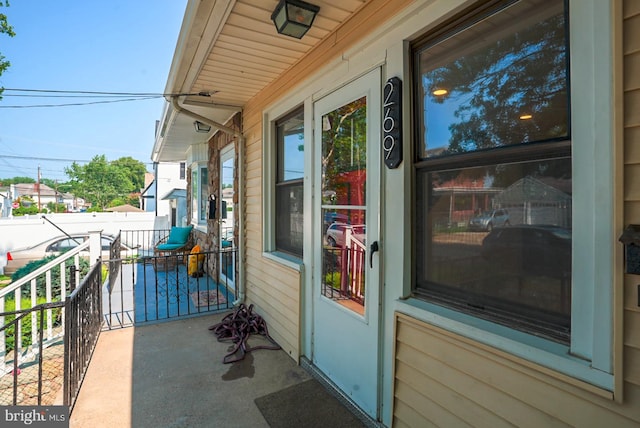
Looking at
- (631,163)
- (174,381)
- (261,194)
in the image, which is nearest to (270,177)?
(261,194)

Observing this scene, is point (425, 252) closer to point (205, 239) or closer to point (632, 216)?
point (632, 216)

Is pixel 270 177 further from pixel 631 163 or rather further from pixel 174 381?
pixel 631 163

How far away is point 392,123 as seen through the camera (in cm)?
179

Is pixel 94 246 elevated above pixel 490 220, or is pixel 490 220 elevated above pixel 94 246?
pixel 490 220

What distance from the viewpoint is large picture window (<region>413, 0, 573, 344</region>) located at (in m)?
1.19

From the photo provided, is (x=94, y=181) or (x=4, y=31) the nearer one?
(x=4, y=31)

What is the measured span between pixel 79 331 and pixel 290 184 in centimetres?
210

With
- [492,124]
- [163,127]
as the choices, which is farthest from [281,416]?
[163,127]

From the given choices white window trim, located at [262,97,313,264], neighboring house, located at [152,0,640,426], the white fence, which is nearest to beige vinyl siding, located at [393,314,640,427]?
neighboring house, located at [152,0,640,426]

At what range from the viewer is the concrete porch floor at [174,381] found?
6.90 ft

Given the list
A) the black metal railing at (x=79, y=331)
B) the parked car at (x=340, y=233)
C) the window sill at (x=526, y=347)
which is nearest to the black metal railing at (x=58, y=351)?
the black metal railing at (x=79, y=331)

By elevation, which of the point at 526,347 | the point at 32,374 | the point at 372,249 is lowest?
the point at 32,374

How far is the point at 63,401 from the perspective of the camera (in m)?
2.12

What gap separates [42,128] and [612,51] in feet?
192
